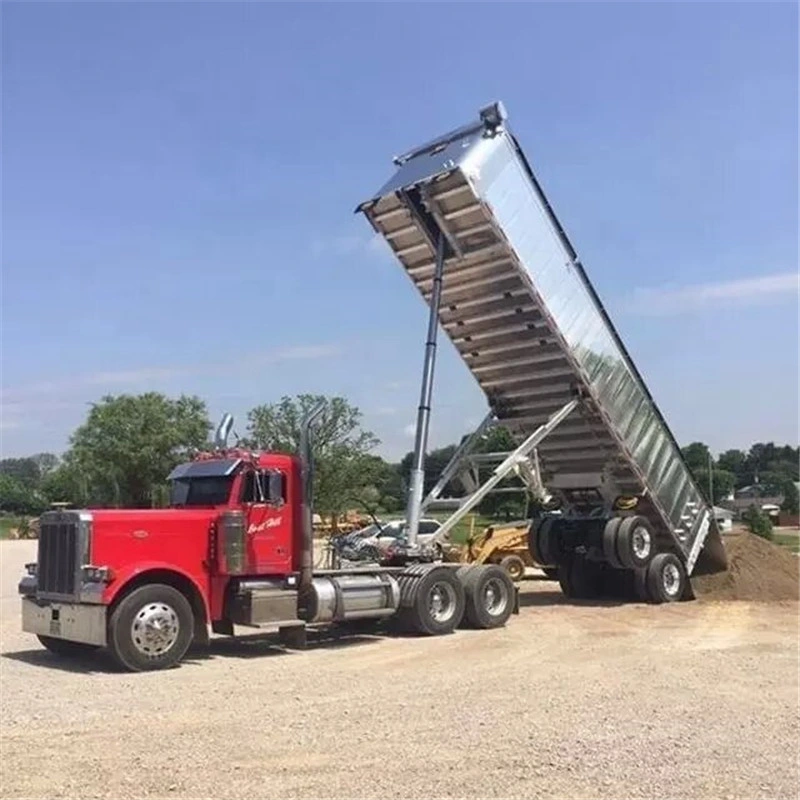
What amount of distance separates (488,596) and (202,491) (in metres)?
4.54

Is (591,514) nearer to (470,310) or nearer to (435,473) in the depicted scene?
(435,473)

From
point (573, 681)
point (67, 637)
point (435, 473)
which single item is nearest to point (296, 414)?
point (435, 473)

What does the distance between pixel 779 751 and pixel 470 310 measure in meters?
9.98

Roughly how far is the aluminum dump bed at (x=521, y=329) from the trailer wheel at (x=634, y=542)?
1.22 feet

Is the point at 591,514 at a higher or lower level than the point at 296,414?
lower

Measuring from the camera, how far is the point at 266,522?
13266mm

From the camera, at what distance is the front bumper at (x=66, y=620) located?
37.7 ft

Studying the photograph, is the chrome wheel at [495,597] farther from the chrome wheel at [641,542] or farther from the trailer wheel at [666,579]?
the trailer wheel at [666,579]

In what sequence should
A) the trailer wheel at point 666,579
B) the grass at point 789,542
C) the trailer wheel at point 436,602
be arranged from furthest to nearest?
the grass at point 789,542 < the trailer wheel at point 666,579 < the trailer wheel at point 436,602

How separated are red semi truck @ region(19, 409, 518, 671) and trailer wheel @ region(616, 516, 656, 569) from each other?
3438 mm

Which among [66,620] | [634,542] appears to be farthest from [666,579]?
[66,620]

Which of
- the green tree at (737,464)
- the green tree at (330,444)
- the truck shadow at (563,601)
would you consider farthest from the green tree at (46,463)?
the green tree at (737,464)

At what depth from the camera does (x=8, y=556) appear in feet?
130

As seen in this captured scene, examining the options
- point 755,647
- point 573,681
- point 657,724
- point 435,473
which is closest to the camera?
point 657,724
